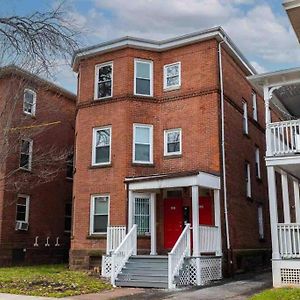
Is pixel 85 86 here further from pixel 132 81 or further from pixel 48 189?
pixel 48 189

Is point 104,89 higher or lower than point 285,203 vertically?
higher


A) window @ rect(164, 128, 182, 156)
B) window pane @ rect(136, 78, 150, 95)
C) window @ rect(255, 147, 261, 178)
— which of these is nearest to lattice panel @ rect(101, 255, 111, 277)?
window @ rect(164, 128, 182, 156)

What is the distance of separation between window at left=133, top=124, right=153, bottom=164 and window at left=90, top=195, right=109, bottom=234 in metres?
2.31

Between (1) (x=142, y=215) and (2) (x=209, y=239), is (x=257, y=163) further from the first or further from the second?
(2) (x=209, y=239)

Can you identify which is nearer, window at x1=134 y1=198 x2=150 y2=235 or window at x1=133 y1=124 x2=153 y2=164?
window at x1=134 y1=198 x2=150 y2=235

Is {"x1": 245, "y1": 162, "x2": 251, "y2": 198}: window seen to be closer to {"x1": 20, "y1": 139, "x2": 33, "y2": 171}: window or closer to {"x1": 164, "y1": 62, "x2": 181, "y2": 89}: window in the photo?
{"x1": 164, "y1": 62, "x2": 181, "y2": 89}: window

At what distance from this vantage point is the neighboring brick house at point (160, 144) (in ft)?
64.0

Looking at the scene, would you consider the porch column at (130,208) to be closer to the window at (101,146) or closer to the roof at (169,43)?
the window at (101,146)

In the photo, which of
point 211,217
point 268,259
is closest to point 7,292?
point 211,217

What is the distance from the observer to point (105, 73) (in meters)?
22.2

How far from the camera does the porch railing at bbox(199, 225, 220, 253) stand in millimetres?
17172

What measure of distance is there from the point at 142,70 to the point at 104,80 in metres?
1.92

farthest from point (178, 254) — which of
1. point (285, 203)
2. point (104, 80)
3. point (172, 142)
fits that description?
point (104, 80)

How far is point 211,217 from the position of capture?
19391mm
